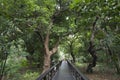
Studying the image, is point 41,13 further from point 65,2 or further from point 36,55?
point 36,55

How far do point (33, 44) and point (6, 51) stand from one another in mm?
11633

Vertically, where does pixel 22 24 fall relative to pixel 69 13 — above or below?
below

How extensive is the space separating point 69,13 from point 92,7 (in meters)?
10.4

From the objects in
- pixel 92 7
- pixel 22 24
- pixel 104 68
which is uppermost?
pixel 22 24

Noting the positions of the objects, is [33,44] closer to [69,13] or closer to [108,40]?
[69,13]

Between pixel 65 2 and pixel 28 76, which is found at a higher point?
pixel 65 2

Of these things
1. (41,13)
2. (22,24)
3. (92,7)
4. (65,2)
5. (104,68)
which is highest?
(65,2)

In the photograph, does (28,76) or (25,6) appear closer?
(25,6)

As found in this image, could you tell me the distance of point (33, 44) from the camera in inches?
671

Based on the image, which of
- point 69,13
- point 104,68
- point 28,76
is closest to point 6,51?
Answer: point 28,76

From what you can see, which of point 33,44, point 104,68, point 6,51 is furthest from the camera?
point 33,44

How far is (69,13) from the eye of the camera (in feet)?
42.5

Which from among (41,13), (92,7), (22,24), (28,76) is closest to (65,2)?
(41,13)

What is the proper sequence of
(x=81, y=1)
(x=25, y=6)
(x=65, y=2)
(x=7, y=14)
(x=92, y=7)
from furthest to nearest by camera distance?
1. (x=65, y=2)
2. (x=7, y=14)
3. (x=25, y=6)
4. (x=92, y=7)
5. (x=81, y=1)
